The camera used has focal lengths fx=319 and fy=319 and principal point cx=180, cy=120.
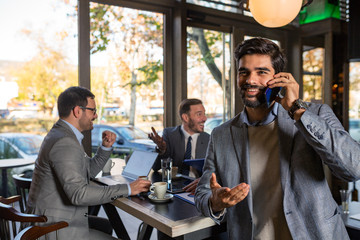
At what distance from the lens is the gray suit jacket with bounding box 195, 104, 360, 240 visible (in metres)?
1.16

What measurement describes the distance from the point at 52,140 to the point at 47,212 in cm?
43

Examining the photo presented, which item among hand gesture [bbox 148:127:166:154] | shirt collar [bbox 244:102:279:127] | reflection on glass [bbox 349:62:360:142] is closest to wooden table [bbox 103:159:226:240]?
shirt collar [bbox 244:102:279:127]

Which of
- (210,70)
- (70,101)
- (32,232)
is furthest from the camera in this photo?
(210,70)

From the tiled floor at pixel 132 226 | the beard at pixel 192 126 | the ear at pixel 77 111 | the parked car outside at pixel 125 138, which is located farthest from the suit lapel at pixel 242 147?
the parked car outside at pixel 125 138

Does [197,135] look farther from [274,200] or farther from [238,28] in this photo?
[238,28]

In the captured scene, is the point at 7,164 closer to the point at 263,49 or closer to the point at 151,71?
the point at 151,71

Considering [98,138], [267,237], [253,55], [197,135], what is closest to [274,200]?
[267,237]

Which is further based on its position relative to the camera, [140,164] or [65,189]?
[140,164]

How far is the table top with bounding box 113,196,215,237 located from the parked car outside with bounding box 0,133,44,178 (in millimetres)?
2035

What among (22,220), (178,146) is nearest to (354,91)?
(178,146)

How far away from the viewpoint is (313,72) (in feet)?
17.8

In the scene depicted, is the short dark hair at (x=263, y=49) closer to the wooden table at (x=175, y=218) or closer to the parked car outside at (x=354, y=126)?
the wooden table at (x=175, y=218)

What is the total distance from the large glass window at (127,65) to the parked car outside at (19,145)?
0.75m

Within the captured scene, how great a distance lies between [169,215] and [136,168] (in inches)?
35.1
